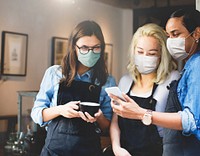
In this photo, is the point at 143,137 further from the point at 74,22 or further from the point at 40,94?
the point at 74,22

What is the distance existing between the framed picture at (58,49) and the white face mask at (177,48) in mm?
541

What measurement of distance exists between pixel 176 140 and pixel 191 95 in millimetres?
219

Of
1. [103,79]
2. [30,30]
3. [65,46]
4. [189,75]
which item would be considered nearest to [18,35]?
[30,30]

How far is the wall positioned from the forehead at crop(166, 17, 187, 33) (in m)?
0.30

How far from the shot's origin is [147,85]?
1.37m

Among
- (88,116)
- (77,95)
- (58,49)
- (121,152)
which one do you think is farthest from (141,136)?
(58,49)

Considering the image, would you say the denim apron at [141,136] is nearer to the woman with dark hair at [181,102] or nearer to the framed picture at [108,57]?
the woman with dark hair at [181,102]

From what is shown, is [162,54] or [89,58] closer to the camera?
[162,54]

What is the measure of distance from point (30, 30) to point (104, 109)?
591 millimetres

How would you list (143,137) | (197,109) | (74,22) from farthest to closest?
(74,22) → (143,137) → (197,109)

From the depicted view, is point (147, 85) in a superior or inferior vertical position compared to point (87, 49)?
inferior

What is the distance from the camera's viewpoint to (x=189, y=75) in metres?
1.14

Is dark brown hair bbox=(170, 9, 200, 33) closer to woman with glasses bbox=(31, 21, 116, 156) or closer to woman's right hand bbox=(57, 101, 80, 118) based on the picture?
woman with glasses bbox=(31, 21, 116, 156)

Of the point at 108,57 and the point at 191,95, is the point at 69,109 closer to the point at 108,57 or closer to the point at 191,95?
the point at 108,57
